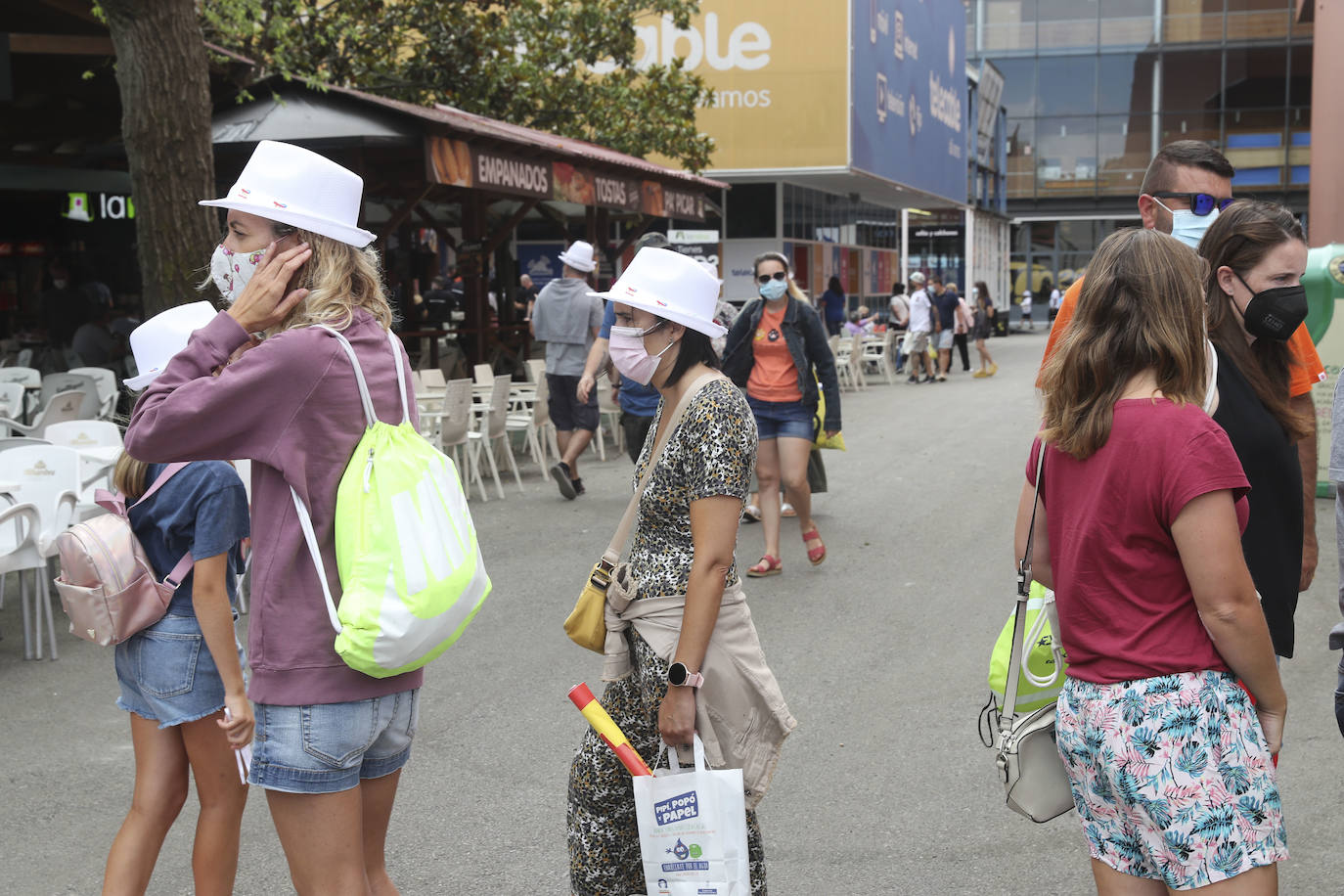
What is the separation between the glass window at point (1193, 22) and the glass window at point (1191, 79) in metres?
0.55

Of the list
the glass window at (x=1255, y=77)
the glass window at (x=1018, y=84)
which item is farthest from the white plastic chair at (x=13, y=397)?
the glass window at (x=1255, y=77)

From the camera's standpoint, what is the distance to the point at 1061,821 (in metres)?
4.47

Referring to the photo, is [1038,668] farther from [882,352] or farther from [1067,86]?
[1067,86]

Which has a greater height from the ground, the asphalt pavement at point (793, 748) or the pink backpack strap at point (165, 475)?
the pink backpack strap at point (165, 475)

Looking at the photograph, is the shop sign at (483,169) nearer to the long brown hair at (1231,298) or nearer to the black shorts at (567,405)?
the black shorts at (567,405)

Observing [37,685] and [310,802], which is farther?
[37,685]

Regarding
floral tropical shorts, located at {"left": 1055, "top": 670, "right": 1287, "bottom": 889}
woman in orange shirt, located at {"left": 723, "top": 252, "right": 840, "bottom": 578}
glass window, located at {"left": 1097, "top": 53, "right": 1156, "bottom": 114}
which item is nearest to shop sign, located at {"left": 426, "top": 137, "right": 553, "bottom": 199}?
woman in orange shirt, located at {"left": 723, "top": 252, "right": 840, "bottom": 578}

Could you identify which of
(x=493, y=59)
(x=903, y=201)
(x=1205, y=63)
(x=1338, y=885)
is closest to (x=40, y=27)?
(x=493, y=59)

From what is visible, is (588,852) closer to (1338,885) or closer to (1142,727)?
(1142,727)

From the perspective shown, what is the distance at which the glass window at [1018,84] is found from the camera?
51031 millimetres

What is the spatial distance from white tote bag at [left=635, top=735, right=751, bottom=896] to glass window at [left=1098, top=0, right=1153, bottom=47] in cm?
5264

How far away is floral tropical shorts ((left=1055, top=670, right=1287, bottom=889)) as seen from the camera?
2.41m

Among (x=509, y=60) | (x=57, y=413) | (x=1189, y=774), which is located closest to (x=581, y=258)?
(x=57, y=413)

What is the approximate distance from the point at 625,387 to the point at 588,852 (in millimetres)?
6910
